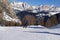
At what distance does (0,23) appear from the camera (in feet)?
112

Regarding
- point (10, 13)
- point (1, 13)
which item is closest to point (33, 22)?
point (10, 13)

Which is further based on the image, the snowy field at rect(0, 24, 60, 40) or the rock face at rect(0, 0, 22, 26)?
the rock face at rect(0, 0, 22, 26)

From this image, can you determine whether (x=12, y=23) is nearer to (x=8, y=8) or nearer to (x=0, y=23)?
(x=0, y=23)

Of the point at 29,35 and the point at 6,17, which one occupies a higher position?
the point at 6,17

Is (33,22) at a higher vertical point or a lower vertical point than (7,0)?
lower

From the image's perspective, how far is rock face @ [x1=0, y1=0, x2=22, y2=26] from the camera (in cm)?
3495

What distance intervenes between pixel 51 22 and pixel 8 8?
32.2 ft

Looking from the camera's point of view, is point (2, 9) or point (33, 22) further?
point (33, 22)

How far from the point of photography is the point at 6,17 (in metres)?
36.7

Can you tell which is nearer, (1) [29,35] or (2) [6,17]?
(1) [29,35]

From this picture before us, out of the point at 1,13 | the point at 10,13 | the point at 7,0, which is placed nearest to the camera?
the point at 1,13

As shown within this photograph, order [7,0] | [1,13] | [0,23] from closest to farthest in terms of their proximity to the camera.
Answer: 1. [0,23]
2. [1,13]
3. [7,0]

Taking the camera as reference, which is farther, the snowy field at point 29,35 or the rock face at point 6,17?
the rock face at point 6,17

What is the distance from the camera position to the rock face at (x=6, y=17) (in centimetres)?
3495
